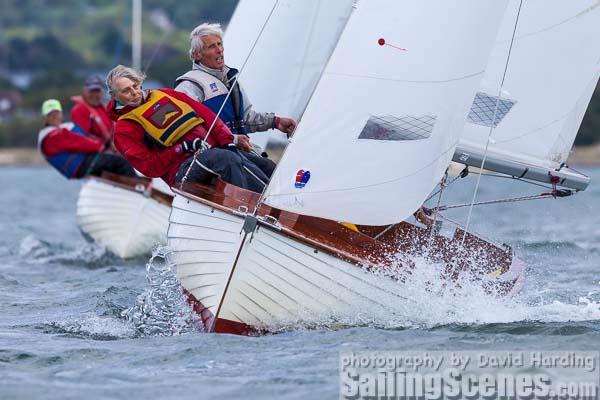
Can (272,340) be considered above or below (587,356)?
below

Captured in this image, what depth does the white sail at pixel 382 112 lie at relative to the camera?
6555mm

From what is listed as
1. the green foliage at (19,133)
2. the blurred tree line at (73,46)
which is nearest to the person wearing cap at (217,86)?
the blurred tree line at (73,46)

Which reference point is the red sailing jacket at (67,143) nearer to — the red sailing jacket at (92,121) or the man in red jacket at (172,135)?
the red sailing jacket at (92,121)

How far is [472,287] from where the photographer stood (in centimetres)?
692

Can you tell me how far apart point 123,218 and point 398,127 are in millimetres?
6097

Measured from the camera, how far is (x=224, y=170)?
6844mm

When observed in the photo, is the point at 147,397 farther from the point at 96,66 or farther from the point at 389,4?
the point at 96,66

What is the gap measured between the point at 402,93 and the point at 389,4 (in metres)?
0.47

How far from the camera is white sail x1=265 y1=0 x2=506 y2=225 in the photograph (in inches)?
258

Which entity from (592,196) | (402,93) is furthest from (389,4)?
(592,196)

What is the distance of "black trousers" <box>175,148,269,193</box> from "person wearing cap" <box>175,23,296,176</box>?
17 centimetres

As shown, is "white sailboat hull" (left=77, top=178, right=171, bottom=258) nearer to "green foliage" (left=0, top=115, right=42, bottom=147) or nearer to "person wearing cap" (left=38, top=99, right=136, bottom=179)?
"person wearing cap" (left=38, top=99, right=136, bottom=179)

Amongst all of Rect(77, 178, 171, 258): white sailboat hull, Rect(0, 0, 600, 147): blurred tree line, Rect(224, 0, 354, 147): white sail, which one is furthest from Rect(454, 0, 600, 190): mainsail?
Rect(0, 0, 600, 147): blurred tree line

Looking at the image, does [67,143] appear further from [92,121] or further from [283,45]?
[283,45]
